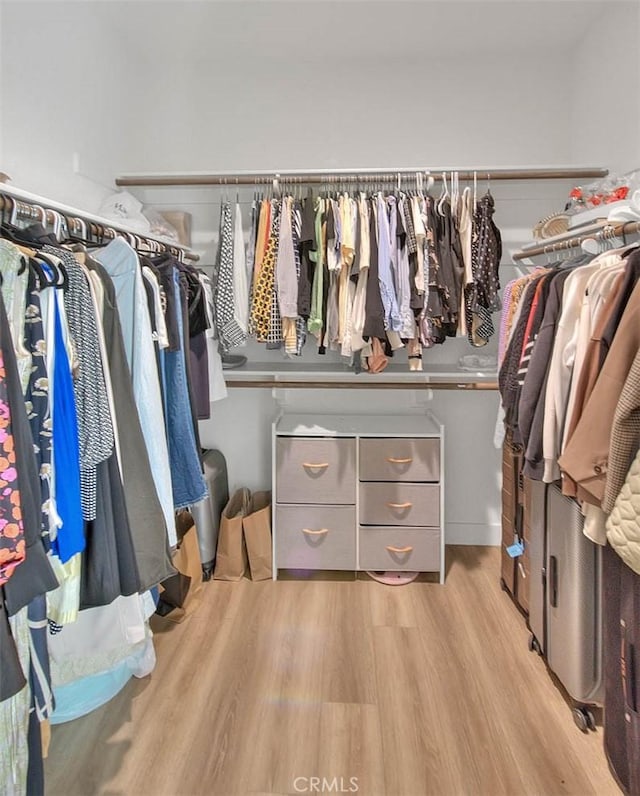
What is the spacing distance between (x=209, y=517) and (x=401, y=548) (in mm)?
989

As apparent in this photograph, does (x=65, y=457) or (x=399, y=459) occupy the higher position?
(x=65, y=457)

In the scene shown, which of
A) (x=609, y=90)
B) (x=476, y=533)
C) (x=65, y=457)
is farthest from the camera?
(x=476, y=533)

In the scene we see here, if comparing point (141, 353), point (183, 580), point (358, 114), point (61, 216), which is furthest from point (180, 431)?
point (358, 114)

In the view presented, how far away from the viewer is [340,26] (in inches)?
90.0

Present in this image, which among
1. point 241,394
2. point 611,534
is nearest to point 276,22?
point 241,394

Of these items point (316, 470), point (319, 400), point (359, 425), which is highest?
point (319, 400)

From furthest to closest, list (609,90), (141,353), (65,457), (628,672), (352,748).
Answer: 1. (609,90)
2. (352,748)
3. (141,353)
4. (628,672)
5. (65,457)

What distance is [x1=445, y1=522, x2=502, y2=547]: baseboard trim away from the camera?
2.77m

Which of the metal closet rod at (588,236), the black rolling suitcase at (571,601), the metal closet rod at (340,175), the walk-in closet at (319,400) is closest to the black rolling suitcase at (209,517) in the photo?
the walk-in closet at (319,400)

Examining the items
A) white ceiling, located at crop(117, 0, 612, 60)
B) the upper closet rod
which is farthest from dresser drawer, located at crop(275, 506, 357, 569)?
white ceiling, located at crop(117, 0, 612, 60)

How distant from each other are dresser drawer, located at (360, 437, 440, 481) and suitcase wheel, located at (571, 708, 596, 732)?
1.06 meters

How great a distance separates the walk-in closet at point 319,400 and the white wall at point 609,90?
0.02 metres

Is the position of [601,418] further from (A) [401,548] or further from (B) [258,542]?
(B) [258,542]

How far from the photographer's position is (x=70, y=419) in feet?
3.16
